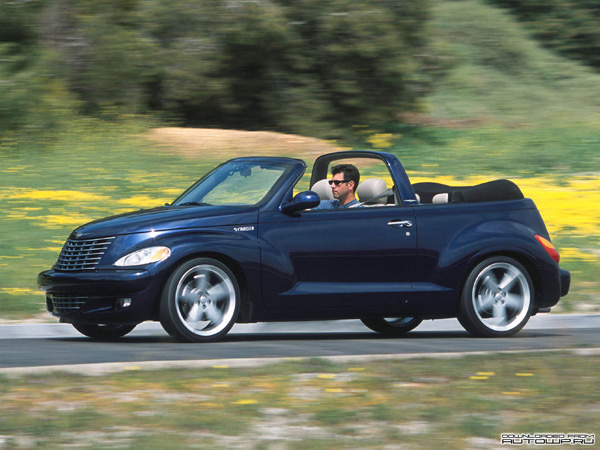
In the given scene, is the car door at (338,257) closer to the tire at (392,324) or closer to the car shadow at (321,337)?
the car shadow at (321,337)

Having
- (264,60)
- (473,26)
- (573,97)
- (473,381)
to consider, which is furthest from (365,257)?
(473,26)

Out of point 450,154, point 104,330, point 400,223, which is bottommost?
point 450,154

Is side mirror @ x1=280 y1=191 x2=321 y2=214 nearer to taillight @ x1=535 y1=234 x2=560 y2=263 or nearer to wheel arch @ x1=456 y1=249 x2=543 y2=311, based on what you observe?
wheel arch @ x1=456 y1=249 x2=543 y2=311

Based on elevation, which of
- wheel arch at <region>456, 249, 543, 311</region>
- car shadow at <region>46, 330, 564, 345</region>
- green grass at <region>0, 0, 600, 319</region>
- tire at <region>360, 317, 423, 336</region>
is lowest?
green grass at <region>0, 0, 600, 319</region>

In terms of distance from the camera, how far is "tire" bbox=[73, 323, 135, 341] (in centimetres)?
997

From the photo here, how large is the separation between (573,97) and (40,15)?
2008 centimetres

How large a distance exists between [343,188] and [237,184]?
90cm

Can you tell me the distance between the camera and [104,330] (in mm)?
10008

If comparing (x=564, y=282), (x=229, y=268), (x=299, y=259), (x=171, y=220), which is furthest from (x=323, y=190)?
(x=564, y=282)

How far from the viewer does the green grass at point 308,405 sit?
18.2ft

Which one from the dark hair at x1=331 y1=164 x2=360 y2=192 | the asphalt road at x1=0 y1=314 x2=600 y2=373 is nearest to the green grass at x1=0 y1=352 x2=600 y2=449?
the asphalt road at x1=0 y1=314 x2=600 y2=373

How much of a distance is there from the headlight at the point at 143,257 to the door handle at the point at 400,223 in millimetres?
1938

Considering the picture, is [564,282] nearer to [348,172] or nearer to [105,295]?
[348,172]

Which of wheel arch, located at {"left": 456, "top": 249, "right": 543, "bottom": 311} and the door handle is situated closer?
the door handle
